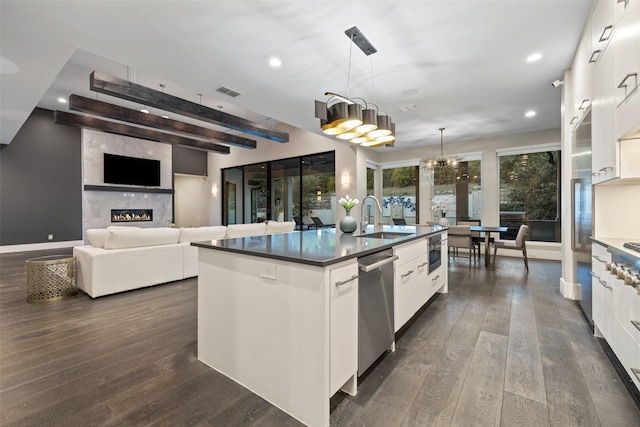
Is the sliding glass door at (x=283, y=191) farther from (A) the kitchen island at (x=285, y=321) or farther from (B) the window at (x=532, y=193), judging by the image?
(A) the kitchen island at (x=285, y=321)

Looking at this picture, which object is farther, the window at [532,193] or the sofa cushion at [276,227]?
the window at [532,193]

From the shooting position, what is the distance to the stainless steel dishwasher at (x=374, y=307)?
5.48 ft

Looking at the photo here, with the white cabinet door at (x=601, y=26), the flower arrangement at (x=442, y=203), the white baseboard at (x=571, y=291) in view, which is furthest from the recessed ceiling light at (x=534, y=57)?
the flower arrangement at (x=442, y=203)

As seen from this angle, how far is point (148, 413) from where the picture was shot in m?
1.48

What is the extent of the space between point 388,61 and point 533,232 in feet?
18.5

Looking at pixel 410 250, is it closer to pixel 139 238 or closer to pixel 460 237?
pixel 460 237

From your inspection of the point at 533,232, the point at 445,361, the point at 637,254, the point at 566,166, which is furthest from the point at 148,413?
the point at 533,232

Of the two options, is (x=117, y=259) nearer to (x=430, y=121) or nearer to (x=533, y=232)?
(x=430, y=121)

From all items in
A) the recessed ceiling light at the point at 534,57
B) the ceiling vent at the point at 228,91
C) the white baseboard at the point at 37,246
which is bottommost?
the white baseboard at the point at 37,246

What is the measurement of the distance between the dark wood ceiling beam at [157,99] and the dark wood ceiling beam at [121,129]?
222 centimetres

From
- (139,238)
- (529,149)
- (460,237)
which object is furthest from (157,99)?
(529,149)

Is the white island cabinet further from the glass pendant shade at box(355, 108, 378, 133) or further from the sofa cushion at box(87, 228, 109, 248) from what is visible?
the sofa cushion at box(87, 228, 109, 248)

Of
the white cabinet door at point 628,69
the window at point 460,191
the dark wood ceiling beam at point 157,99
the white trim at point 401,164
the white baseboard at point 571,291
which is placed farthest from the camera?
the white trim at point 401,164

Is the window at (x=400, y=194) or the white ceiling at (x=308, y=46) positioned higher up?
the white ceiling at (x=308, y=46)
